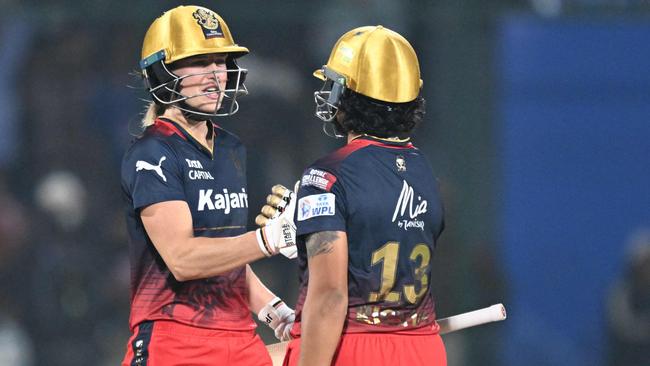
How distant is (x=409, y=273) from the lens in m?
3.12

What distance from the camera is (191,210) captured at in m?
3.62

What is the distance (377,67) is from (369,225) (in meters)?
0.44

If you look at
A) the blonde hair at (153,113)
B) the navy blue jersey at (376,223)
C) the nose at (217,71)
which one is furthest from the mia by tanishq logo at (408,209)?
the blonde hair at (153,113)

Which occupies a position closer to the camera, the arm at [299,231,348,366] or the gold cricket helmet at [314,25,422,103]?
the arm at [299,231,348,366]

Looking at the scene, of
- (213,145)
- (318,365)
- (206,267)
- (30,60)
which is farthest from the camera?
(30,60)

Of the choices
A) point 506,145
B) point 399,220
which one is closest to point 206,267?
point 399,220

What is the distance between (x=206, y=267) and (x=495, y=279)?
3888 mm

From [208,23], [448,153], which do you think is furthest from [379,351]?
[448,153]

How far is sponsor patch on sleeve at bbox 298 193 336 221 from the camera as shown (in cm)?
299

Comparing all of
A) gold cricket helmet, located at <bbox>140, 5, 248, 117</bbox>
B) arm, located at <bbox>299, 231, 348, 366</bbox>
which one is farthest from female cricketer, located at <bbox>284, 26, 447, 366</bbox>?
gold cricket helmet, located at <bbox>140, 5, 248, 117</bbox>

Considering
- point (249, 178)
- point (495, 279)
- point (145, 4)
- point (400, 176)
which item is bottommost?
point (495, 279)

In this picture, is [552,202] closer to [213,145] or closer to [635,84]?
[635,84]

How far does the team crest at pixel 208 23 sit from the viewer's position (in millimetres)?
3791

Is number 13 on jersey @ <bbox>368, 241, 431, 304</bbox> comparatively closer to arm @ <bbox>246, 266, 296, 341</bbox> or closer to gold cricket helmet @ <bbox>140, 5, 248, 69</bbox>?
arm @ <bbox>246, 266, 296, 341</bbox>
